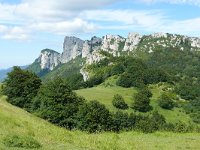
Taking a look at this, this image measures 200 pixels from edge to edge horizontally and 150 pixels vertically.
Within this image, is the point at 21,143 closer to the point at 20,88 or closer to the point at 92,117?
the point at 92,117

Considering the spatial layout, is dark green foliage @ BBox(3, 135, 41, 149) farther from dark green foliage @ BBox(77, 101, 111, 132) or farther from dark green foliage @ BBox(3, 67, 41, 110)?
dark green foliage @ BBox(3, 67, 41, 110)

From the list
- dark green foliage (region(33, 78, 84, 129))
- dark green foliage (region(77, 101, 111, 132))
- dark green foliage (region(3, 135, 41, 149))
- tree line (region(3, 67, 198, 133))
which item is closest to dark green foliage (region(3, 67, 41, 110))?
tree line (region(3, 67, 198, 133))

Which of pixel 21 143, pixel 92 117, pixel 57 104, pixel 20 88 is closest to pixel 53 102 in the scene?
pixel 57 104

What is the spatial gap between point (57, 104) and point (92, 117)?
28.9ft

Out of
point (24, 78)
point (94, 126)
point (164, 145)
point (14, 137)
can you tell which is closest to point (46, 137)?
point (14, 137)

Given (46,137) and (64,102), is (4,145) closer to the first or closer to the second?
(46,137)

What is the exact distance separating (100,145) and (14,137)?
454 cm

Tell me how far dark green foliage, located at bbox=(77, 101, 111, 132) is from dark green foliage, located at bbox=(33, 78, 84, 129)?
8.28 ft

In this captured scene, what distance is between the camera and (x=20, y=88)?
89.9 m

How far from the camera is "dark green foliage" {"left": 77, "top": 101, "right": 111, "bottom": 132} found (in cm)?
7772

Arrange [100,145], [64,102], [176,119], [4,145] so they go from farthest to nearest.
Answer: [176,119] → [64,102] → [100,145] → [4,145]

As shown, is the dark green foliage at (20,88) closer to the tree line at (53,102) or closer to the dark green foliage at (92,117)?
the tree line at (53,102)

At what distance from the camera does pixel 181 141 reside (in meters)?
24.4

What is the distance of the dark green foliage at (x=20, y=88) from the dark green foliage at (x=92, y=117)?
1530cm
